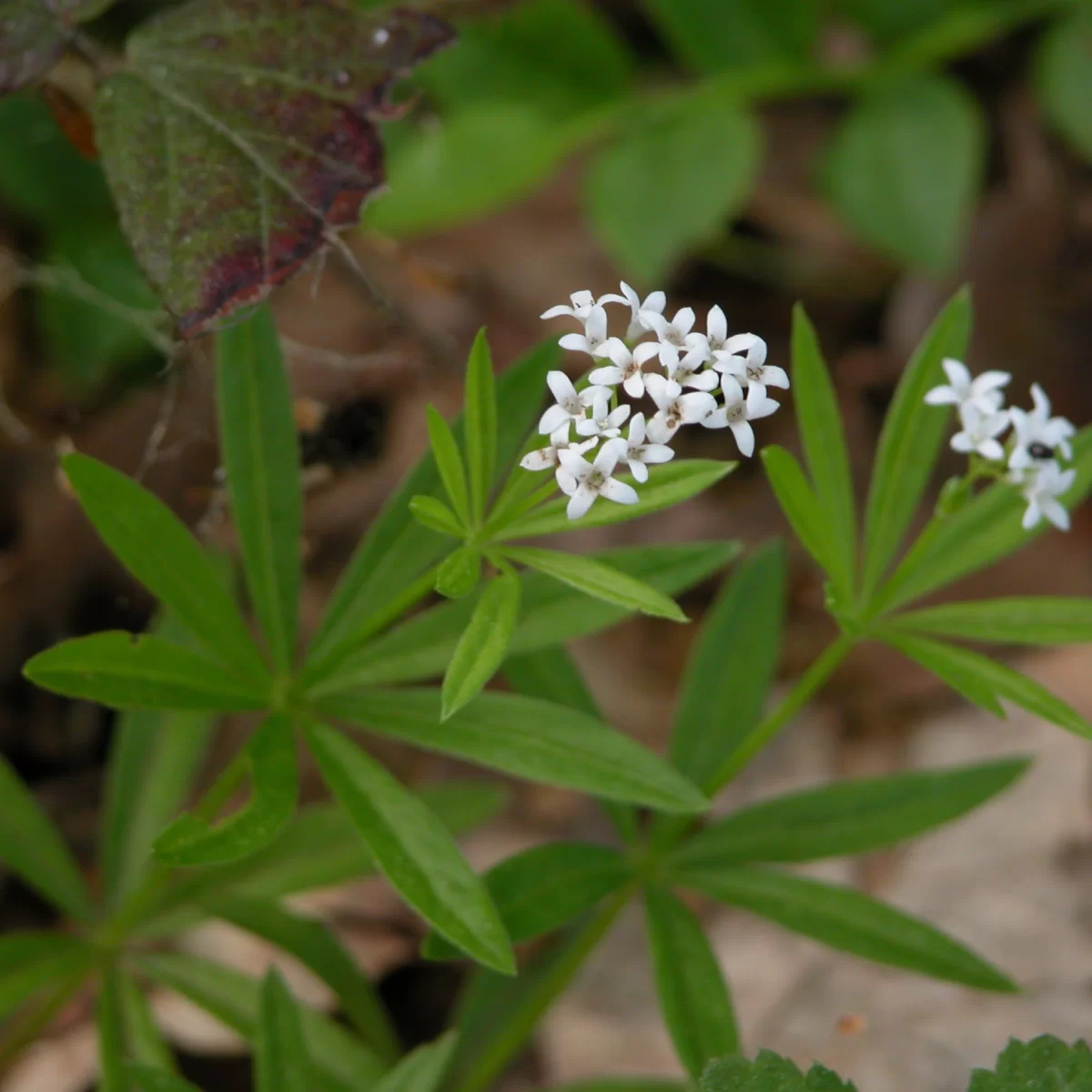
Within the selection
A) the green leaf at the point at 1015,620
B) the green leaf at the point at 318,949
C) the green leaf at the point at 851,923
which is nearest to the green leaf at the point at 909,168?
the green leaf at the point at 1015,620

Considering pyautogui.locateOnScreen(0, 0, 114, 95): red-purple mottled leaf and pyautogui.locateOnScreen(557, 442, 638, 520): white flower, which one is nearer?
pyautogui.locateOnScreen(557, 442, 638, 520): white flower

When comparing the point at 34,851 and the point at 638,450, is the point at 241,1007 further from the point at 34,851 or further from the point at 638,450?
the point at 638,450

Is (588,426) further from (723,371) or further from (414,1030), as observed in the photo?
(414,1030)

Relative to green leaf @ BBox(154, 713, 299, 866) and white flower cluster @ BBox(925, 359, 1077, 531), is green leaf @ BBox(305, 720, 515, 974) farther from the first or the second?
white flower cluster @ BBox(925, 359, 1077, 531)

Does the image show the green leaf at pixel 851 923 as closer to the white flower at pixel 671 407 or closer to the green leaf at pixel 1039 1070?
the green leaf at pixel 1039 1070

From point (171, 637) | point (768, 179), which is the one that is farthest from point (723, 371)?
point (768, 179)

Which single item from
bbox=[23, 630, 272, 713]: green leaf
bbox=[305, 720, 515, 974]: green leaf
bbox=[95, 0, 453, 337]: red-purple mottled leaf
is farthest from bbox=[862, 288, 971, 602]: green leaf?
bbox=[23, 630, 272, 713]: green leaf
